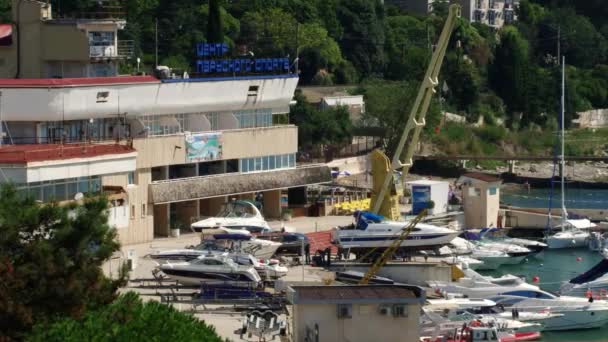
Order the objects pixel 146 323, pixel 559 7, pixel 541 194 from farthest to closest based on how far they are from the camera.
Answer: pixel 559 7
pixel 541 194
pixel 146 323

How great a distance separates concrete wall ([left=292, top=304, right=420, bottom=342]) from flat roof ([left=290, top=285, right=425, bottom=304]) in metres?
0.15

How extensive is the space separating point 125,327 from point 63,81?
2404 centimetres

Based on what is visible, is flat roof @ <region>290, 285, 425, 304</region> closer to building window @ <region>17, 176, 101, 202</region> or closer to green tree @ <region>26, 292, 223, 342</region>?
green tree @ <region>26, 292, 223, 342</region>

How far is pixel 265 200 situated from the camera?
77125mm

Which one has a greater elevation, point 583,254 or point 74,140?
point 74,140

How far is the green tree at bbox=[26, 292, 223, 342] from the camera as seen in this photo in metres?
43.7

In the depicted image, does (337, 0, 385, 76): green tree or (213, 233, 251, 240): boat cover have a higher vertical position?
(337, 0, 385, 76): green tree

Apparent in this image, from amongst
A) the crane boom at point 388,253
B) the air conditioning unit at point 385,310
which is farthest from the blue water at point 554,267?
the air conditioning unit at point 385,310

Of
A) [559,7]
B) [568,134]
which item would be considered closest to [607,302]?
[568,134]

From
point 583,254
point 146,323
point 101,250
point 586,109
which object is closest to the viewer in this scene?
point 146,323

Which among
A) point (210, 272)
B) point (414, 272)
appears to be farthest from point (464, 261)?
point (210, 272)

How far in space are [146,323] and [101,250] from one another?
379 centimetres

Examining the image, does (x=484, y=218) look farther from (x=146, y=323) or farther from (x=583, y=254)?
(x=146, y=323)

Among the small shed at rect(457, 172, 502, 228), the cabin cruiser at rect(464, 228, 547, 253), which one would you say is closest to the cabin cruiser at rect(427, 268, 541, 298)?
the cabin cruiser at rect(464, 228, 547, 253)
